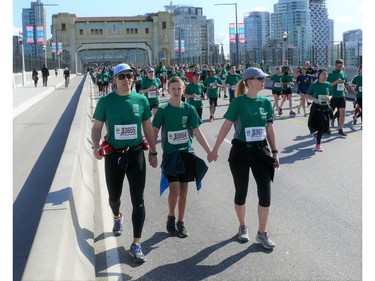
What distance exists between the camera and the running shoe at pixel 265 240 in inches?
231

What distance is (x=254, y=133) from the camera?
612cm

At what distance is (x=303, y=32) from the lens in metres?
147

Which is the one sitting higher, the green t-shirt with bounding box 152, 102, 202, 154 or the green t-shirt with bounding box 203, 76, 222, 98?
the green t-shirt with bounding box 203, 76, 222, 98

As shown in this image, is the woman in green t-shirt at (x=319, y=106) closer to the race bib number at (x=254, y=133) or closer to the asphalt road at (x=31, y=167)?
the asphalt road at (x=31, y=167)

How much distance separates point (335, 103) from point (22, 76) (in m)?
34.3

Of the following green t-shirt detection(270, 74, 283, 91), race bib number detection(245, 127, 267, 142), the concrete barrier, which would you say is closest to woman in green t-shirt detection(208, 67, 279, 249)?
race bib number detection(245, 127, 267, 142)

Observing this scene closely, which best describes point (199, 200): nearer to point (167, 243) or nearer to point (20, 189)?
point (167, 243)

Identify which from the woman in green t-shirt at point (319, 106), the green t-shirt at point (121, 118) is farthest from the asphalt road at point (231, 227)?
the green t-shirt at point (121, 118)

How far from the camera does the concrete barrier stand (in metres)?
3.66

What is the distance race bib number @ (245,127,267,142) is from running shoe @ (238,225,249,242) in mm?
986

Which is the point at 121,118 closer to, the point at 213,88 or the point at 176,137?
the point at 176,137

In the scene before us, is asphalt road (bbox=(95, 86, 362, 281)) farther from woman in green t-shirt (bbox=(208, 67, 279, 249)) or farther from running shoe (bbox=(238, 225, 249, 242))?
woman in green t-shirt (bbox=(208, 67, 279, 249))

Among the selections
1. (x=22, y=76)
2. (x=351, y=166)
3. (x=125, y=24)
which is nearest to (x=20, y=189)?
(x=351, y=166)

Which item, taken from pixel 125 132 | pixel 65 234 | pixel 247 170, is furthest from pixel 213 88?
pixel 65 234
